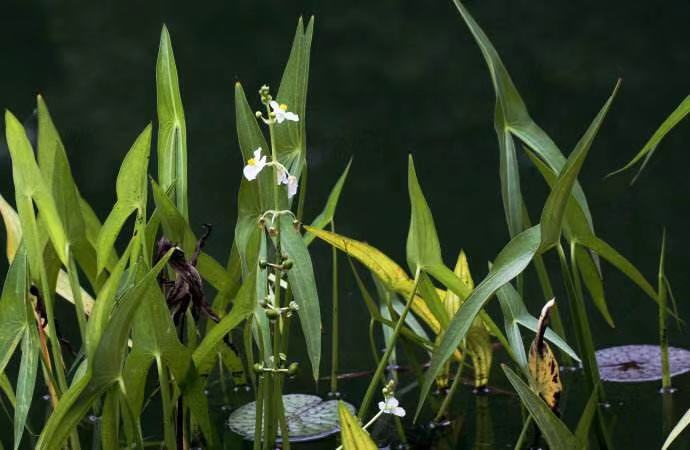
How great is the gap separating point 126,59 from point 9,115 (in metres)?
1.72

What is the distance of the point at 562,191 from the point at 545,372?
0.22 meters

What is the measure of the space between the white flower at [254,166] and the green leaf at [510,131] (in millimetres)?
304

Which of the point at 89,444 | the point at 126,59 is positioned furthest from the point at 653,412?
the point at 126,59

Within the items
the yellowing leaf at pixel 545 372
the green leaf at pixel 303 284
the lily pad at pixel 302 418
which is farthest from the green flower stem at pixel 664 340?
the green leaf at pixel 303 284

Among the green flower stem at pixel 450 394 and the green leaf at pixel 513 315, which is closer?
the green leaf at pixel 513 315

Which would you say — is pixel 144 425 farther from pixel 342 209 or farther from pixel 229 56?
pixel 229 56

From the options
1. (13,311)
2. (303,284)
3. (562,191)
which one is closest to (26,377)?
(13,311)

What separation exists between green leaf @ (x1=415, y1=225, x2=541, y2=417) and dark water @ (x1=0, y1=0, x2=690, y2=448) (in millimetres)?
1034

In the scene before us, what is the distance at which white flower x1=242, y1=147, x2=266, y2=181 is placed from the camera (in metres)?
1.17

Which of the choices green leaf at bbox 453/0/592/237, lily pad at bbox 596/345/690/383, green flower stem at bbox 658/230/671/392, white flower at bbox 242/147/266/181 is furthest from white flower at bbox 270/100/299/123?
lily pad at bbox 596/345/690/383

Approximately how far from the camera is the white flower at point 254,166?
117cm

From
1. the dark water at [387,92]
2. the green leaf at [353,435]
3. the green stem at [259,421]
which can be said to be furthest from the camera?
the dark water at [387,92]

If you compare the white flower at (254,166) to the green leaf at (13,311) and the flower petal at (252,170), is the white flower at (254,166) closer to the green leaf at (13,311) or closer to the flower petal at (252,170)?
the flower petal at (252,170)

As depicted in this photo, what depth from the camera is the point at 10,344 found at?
51.9 inches
